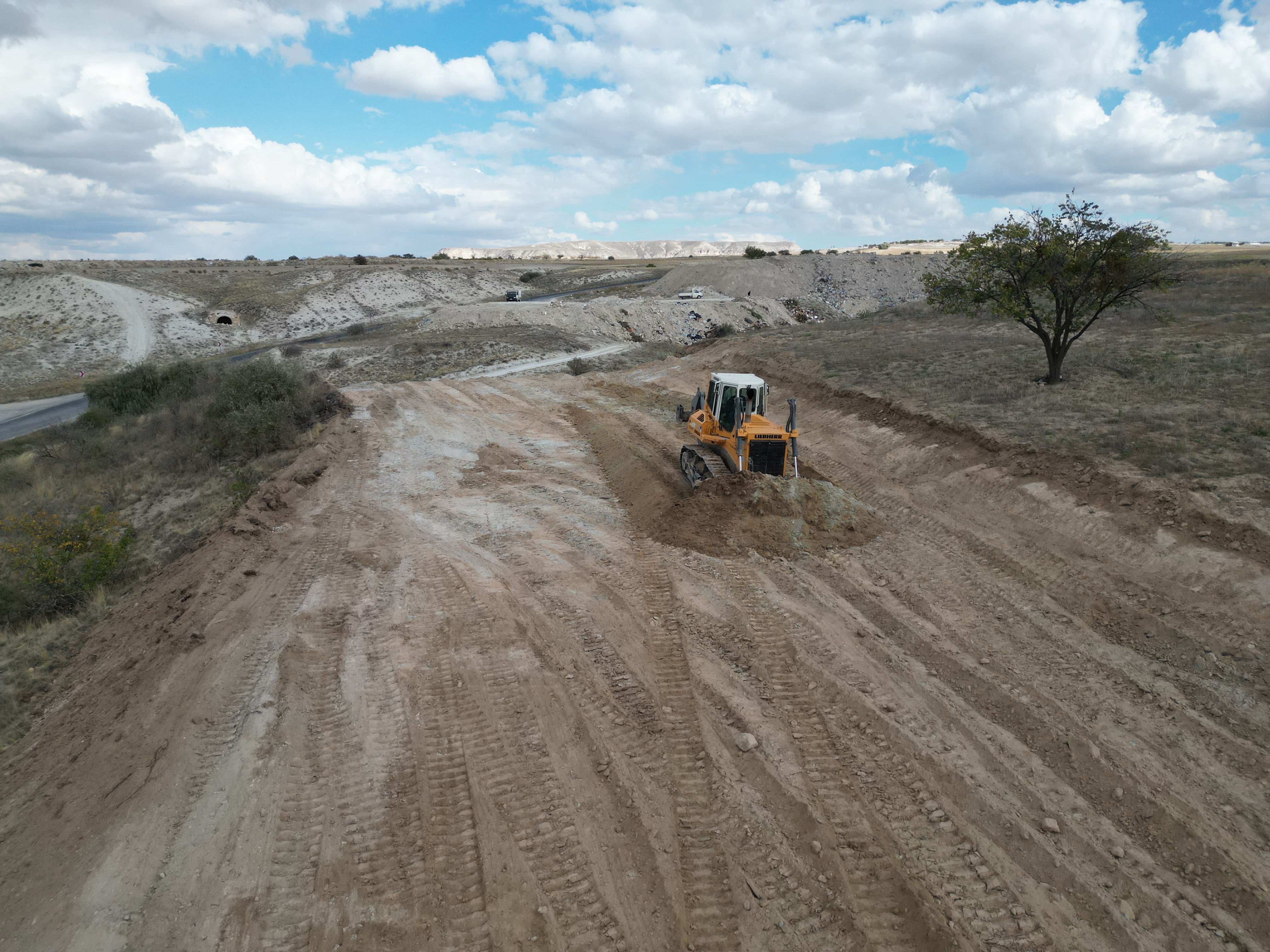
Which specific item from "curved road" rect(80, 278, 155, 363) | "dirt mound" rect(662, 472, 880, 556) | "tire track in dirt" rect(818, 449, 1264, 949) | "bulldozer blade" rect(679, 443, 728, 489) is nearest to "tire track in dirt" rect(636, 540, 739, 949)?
"dirt mound" rect(662, 472, 880, 556)

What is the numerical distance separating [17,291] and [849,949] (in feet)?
209

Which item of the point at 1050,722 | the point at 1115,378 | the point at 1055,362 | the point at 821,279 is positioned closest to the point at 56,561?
the point at 1050,722

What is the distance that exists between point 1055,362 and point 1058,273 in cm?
237

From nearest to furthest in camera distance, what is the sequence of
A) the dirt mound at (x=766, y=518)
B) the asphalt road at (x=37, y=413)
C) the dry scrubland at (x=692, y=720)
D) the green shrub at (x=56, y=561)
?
the dry scrubland at (x=692, y=720) < the green shrub at (x=56, y=561) < the dirt mound at (x=766, y=518) < the asphalt road at (x=37, y=413)

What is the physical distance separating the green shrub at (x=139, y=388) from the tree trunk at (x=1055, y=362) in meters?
25.9

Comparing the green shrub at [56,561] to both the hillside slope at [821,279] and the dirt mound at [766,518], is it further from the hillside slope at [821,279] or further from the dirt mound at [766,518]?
the hillside slope at [821,279]

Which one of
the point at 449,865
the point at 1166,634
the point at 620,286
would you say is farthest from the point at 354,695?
the point at 620,286

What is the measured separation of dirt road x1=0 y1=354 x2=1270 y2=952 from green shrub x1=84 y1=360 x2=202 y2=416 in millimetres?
14314

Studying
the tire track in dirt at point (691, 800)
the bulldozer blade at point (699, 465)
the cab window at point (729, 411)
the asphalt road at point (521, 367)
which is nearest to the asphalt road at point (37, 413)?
the asphalt road at point (521, 367)

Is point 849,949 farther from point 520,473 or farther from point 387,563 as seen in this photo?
point 520,473

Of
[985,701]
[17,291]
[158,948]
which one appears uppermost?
[17,291]

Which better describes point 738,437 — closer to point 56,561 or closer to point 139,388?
point 56,561

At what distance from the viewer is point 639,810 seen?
5.87 m

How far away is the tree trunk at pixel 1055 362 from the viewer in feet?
57.6
